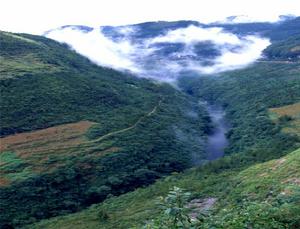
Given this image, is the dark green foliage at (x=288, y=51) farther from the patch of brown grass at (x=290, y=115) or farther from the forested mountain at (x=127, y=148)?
the patch of brown grass at (x=290, y=115)

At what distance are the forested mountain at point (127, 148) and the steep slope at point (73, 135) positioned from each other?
0.18 metres

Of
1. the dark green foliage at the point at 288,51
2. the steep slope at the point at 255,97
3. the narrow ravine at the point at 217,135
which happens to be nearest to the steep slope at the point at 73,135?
the narrow ravine at the point at 217,135

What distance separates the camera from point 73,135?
84875 mm

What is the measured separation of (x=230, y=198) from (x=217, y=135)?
6923cm

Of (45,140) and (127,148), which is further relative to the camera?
(127,148)

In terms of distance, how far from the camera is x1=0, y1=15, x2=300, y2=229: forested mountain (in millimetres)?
43938

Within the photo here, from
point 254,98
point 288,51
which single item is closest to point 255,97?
point 254,98

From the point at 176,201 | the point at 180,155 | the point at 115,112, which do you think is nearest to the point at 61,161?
the point at 180,155

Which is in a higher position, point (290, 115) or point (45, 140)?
point (290, 115)

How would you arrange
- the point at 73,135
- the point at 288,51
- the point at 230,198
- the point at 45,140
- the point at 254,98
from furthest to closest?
1. the point at 288,51
2. the point at 254,98
3. the point at 73,135
4. the point at 45,140
5. the point at 230,198

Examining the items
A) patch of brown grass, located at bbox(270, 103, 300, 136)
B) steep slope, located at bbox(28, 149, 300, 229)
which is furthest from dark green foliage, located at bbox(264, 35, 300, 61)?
steep slope, located at bbox(28, 149, 300, 229)

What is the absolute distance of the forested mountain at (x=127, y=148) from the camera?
Result: 43.9 meters

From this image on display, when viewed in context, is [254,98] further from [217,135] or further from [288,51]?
[288,51]

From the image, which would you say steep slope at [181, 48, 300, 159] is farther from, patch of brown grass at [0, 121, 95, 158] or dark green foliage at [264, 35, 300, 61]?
patch of brown grass at [0, 121, 95, 158]
